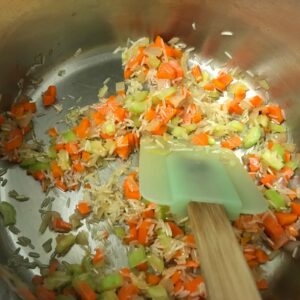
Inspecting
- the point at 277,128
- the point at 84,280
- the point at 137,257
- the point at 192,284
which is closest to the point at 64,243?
the point at 84,280

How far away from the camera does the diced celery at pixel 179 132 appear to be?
1.77 m

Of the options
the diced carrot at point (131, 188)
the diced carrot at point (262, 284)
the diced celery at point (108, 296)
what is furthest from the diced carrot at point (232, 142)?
the diced celery at point (108, 296)

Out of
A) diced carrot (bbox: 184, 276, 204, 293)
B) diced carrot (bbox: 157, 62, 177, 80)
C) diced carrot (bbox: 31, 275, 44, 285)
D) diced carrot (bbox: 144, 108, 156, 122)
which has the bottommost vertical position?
diced carrot (bbox: 184, 276, 204, 293)

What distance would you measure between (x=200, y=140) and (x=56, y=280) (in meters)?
0.80

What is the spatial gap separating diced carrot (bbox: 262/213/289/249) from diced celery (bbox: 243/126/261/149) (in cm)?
33

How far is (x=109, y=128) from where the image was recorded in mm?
1739

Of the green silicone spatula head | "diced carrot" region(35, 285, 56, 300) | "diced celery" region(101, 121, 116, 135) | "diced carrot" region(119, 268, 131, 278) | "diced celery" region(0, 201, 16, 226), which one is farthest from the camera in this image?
"diced celery" region(101, 121, 116, 135)

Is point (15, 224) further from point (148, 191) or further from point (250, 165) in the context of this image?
point (250, 165)

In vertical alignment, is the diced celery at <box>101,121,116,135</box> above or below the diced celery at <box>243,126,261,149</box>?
above

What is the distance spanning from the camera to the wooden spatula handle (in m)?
1.03

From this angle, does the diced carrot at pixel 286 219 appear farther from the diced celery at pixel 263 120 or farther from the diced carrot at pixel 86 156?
the diced carrot at pixel 86 156

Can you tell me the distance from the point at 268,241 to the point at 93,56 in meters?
1.16

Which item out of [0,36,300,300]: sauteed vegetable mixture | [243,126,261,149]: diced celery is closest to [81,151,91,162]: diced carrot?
[0,36,300,300]: sauteed vegetable mixture

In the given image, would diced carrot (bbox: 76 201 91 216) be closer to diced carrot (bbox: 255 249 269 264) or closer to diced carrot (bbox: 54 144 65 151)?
diced carrot (bbox: 54 144 65 151)
